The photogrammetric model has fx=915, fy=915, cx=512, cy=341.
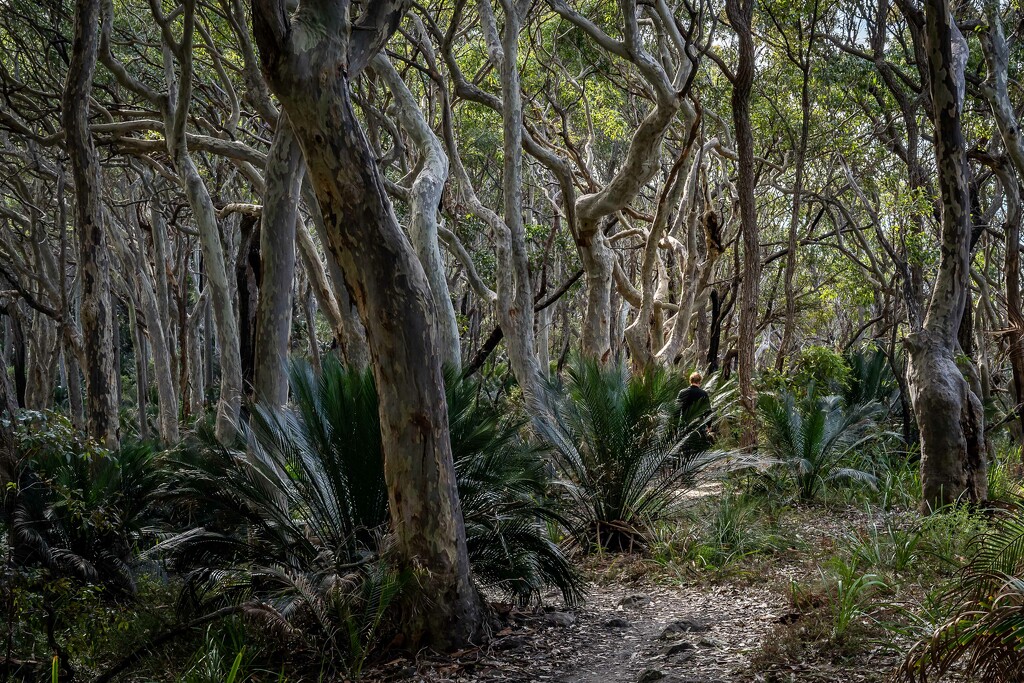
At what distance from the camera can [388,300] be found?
529 centimetres

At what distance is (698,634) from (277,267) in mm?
5010

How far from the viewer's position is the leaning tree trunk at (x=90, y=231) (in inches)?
350

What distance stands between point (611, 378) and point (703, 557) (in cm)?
225

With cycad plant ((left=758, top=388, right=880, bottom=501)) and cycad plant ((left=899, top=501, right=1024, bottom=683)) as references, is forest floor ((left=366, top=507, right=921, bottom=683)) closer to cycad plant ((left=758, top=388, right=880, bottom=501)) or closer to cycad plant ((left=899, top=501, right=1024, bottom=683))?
cycad plant ((left=899, top=501, right=1024, bottom=683))

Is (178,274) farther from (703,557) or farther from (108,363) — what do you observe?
(703,557)

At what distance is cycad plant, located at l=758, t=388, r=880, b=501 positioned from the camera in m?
10.2

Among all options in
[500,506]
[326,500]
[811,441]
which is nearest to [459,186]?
[811,441]

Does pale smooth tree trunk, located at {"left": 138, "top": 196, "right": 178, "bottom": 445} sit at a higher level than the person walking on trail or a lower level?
higher

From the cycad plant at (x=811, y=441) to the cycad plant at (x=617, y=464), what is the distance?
2.07 meters

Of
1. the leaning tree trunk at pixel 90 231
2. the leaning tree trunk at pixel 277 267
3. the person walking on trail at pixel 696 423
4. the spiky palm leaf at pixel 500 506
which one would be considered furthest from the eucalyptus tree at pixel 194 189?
the person walking on trail at pixel 696 423

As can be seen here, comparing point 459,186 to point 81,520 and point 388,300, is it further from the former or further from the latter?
point 388,300

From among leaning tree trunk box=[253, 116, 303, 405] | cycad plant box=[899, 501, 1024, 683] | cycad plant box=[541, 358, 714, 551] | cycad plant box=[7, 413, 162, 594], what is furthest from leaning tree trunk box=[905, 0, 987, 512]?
cycad plant box=[7, 413, 162, 594]

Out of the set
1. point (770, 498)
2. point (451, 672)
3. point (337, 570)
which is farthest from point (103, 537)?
point (770, 498)

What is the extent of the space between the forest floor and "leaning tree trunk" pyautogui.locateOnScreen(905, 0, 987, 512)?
3.14 feet
